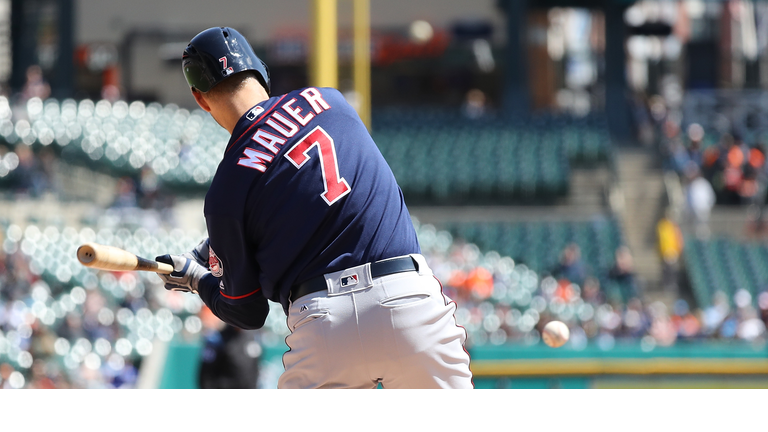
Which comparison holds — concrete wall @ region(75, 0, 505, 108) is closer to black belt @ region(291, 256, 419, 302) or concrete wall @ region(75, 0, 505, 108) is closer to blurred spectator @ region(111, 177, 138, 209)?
blurred spectator @ region(111, 177, 138, 209)

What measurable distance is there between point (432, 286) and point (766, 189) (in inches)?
571

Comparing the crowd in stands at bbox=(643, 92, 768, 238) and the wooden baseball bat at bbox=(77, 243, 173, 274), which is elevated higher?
the wooden baseball bat at bbox=(77, 243, 173, 274)

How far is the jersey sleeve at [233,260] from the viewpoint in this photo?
104 inches

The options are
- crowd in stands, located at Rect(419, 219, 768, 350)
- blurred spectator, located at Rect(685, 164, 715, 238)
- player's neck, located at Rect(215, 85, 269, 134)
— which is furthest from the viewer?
blurred spectator, located at Rect(685, 164, 715, 238)

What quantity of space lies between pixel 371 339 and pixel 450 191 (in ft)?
46.7

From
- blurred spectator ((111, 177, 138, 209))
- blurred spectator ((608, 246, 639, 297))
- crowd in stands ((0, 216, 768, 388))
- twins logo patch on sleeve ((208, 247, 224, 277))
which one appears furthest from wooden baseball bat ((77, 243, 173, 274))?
blurred spectator ((111, 177, 138, 209))

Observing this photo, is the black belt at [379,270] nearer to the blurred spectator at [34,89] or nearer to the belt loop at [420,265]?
the belt loop at [420,265]

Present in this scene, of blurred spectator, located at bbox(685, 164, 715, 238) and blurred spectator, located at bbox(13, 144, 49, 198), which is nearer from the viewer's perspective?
blurred spectator, located at bbox(13, 144, 49, 198)

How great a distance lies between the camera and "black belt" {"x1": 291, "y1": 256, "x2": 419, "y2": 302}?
2.58 metres

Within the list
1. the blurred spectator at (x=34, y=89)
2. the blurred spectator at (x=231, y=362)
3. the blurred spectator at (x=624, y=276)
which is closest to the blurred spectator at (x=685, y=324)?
the blurred spectator at (x=624, y=276)

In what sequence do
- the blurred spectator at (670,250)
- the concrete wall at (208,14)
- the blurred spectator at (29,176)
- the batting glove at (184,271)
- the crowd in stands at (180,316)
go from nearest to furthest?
the batting glove at (184,271)
the crowd in stands at (180,316)
the blurred spectator at (29,176)
the blurred spectator at (670,250)
the concrete wall at (208,14)

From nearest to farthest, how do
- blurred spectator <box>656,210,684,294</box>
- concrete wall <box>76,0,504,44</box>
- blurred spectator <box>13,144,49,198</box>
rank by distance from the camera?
blurred spectator <box>13,144,49,198</box>
blurred spectator <box>656,210,684,294</box>
concrete wall <box>76,0,504,44</box>

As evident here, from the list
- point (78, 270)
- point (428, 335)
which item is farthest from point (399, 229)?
point (78, 270)
